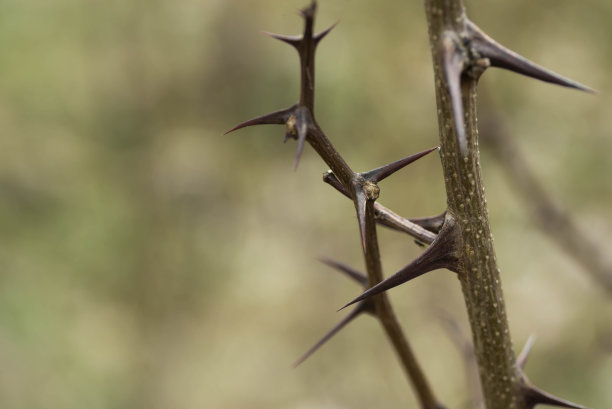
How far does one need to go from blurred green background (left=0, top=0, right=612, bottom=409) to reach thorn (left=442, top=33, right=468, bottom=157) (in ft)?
6.55

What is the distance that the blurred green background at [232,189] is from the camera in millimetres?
2328

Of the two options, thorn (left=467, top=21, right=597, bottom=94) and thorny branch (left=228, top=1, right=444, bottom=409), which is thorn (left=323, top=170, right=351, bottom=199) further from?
thorn (left=467, top=21, right=597, bottom=94)

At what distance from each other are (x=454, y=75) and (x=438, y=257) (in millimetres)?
164

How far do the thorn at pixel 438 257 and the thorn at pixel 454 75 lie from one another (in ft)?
0.34

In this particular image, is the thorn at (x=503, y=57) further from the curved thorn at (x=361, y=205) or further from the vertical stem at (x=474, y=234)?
the curved thorn at (x=361, y=205)

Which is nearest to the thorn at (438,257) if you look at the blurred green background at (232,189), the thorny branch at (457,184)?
the thorny branch at (457,184)

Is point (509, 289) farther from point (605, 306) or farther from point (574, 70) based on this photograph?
point (574, 70)

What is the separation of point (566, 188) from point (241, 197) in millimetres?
1435

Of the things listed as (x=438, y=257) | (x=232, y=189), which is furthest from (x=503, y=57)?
(x=232, y=189)

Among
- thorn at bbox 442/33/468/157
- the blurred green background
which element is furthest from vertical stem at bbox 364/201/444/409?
the blurred green background

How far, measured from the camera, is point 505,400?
55 cm

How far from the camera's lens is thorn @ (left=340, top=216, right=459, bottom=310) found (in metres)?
0.45

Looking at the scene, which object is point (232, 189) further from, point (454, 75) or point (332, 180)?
point (454, 75)

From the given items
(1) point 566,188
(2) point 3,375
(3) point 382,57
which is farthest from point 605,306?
(2) point 3,375
